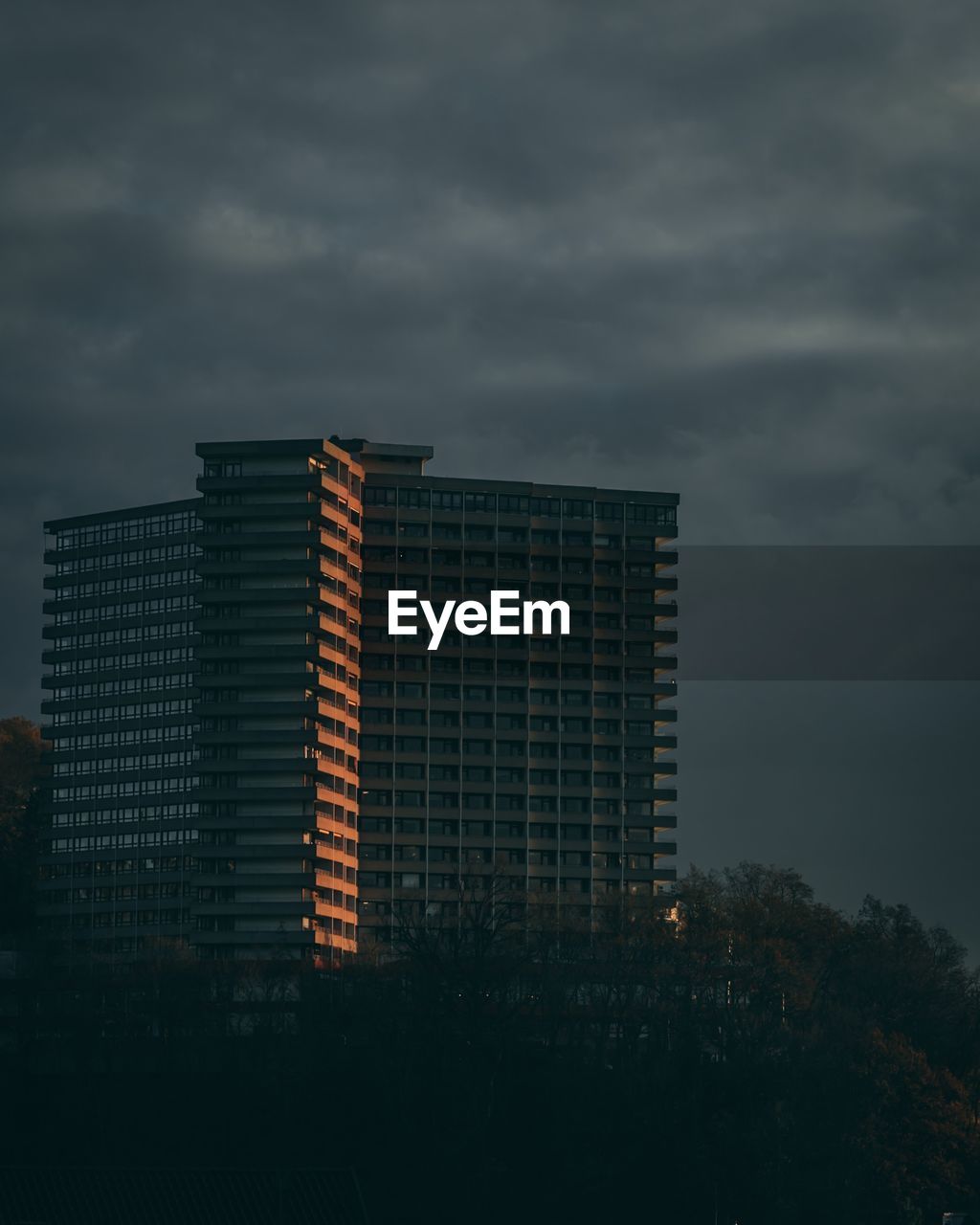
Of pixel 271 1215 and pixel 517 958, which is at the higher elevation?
pixel 517 958

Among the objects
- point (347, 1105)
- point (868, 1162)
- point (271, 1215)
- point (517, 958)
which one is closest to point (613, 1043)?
point (517, 958)

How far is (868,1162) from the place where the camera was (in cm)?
15200

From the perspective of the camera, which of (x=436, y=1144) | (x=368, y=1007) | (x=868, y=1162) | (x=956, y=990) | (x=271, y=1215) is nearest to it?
(x=271, y=1215)

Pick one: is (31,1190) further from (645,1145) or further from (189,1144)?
(645,1145)

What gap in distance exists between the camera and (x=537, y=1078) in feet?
557

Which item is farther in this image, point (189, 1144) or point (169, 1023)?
point (169, 1023)

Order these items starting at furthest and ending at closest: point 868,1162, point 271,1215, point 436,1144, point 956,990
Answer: point 956,990, point 436,1144, point 868,1162, point 271,1215

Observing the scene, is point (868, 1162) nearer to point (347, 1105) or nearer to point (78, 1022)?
point (347, 1105)

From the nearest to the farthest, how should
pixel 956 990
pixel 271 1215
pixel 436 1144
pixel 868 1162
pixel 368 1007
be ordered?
pixel 271 1215, pixel 868 1162, pixel 436 1144, pixel 368 1007, pixel 956 990

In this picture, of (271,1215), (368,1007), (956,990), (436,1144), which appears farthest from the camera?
(956,990)

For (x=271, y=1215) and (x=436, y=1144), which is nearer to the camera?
(x=271, y=1215)

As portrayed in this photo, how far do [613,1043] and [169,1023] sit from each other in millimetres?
39283

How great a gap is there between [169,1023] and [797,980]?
182 feet

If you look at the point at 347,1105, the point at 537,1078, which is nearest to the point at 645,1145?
the point at 537,1078
